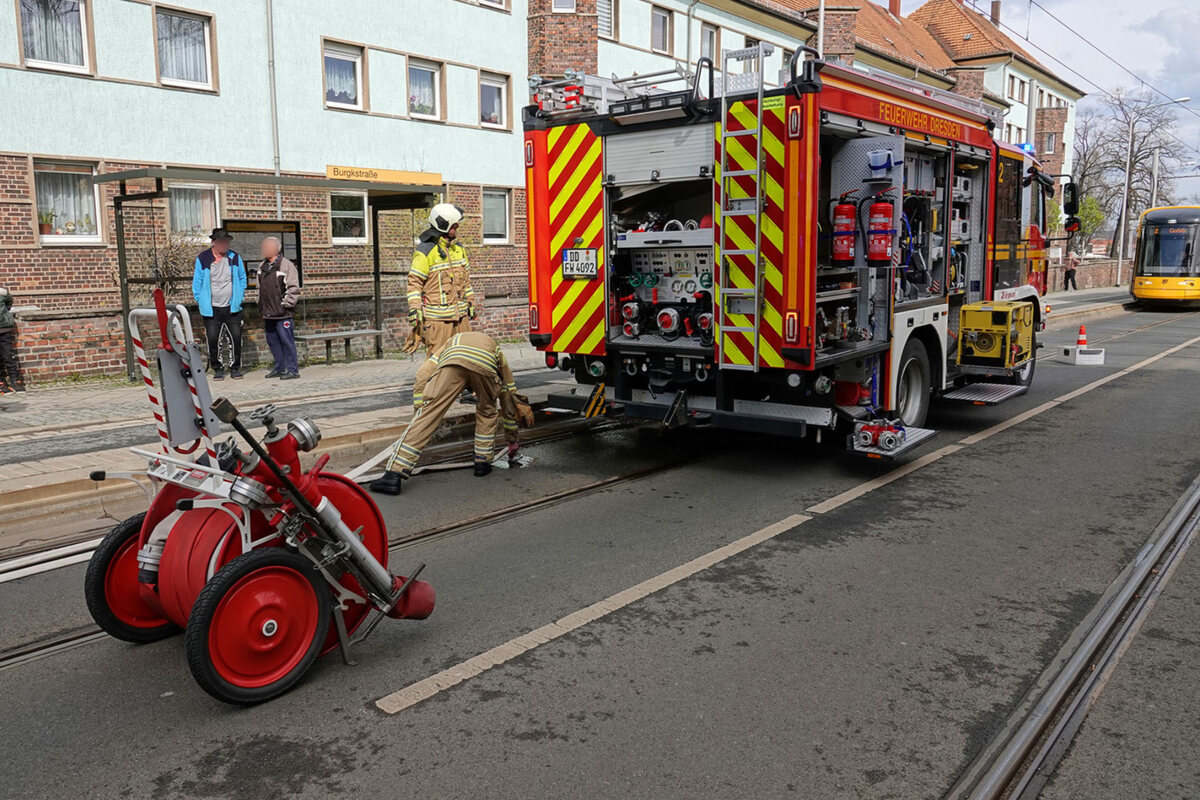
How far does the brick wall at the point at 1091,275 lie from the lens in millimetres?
40006

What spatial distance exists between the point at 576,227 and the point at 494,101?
44.4 feet

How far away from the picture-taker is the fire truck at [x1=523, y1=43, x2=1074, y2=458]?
681 cm

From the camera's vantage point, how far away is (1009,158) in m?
10.3

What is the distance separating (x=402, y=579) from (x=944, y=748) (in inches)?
91.9

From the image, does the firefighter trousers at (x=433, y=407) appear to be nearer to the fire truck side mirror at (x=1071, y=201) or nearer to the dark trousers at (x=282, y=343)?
the dark trousers at (x=282, y=343)

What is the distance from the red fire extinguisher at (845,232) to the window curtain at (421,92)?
42.8 feet

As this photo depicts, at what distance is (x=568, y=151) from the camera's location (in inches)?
315

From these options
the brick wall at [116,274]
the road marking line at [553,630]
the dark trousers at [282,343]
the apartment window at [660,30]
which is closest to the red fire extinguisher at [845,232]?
the road marking line at [553,630]

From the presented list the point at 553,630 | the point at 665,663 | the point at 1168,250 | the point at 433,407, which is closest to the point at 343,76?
the point at 433,407

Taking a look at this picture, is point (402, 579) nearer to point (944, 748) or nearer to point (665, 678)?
point (665, 678)

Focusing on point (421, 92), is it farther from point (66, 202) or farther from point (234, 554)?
point (234, 554)

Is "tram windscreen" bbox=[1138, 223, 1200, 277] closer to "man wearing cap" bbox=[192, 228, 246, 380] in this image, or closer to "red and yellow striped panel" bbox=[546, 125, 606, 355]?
"red and yellow striped panel" bbox=[546, 125, 606, 355]

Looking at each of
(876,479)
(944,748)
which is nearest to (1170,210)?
(876,479)

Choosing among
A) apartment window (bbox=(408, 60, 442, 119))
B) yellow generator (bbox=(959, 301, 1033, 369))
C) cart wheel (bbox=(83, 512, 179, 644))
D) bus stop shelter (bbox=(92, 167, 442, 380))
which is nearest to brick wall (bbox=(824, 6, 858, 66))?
apartment window (bbox=(408, 60, 442, 119))
